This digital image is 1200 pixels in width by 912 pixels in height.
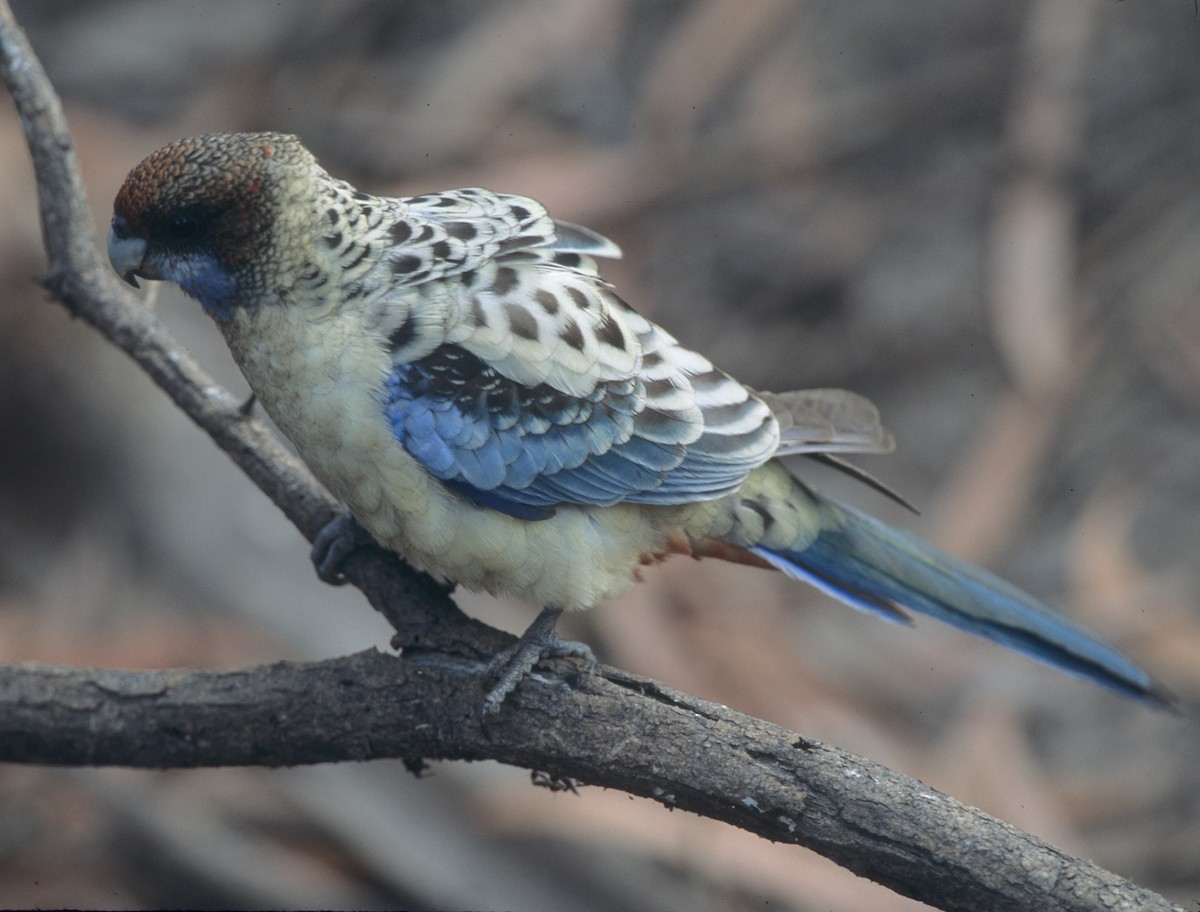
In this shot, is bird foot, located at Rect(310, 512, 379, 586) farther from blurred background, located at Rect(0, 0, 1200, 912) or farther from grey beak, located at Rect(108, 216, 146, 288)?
blurred background, located at Rect(0, 0, 1200, 912)

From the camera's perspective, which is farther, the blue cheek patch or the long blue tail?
the long blue tail

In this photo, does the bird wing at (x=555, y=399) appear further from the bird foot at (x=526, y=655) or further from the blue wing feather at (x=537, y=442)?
the bird foot at (x=526, y=655)

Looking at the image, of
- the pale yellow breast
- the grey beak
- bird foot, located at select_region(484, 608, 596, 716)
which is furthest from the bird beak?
bird foot, located at select_region(484, 608, 596, 716)

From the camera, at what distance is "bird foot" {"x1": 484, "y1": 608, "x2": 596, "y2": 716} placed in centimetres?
275

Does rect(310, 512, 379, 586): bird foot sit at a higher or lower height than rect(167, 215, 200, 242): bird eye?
lower

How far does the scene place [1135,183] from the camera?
7016mm

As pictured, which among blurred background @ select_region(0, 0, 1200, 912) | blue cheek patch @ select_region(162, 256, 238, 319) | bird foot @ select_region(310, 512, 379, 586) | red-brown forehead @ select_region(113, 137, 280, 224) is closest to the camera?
red-brown forehead @ select_region(113, 137, 280, 224)

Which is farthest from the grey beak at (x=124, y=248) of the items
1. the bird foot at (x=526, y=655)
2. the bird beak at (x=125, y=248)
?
the bird foot at (x=526, y=655)

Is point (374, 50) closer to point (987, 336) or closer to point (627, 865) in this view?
point (987, 336)

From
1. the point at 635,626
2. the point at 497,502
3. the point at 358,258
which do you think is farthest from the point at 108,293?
the point at 635,626

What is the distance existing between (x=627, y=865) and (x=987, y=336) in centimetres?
368

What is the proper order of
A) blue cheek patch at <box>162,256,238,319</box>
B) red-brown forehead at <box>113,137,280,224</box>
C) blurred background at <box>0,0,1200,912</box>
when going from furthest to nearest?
blurred background at <box>0,0,1200,912</box>
blue cheek patch at <box>162,256,238,319</box>
red-brown forehead at <box>113,137,280,224</box>

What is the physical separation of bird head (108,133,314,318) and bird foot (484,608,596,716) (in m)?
1.01

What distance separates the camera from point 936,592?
336 cm
